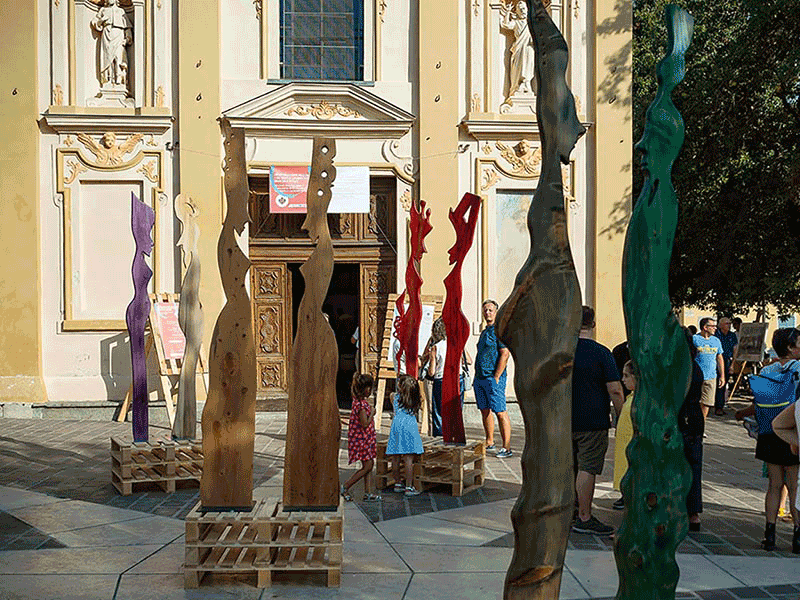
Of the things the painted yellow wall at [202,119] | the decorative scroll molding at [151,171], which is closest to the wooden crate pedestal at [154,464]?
the painted yellow wall at [202,119]

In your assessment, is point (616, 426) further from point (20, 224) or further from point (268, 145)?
point (20, 224)

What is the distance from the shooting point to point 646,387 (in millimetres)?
3971

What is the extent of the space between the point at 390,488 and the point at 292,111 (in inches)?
Result: 317

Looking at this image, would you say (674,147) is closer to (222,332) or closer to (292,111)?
(222,332)

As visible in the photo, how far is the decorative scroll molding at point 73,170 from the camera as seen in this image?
1564cm

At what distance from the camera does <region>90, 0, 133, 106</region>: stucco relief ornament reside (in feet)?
51.7

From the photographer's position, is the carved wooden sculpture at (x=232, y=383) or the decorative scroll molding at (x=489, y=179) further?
the decorative scroll molding at (x=489, y=179)

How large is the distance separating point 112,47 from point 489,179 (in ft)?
21.4

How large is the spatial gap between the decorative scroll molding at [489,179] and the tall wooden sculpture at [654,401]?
1206 centimetres

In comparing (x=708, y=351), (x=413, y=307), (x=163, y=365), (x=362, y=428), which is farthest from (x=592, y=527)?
(x=163, y=365)

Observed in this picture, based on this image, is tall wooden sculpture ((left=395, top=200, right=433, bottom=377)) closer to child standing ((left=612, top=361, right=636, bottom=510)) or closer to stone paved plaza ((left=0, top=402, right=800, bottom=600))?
stone paved plaza ((left=0, top=402, right=800, bottom=600))

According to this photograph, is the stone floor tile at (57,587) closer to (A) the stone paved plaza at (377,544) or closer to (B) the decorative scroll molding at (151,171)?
(A) the stone paved plaza at (377,544)

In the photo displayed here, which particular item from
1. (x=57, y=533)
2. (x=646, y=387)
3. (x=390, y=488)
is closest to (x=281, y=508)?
(x=57, y=533)

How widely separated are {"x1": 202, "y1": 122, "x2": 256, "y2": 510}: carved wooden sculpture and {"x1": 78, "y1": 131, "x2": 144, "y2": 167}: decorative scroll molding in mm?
9264
